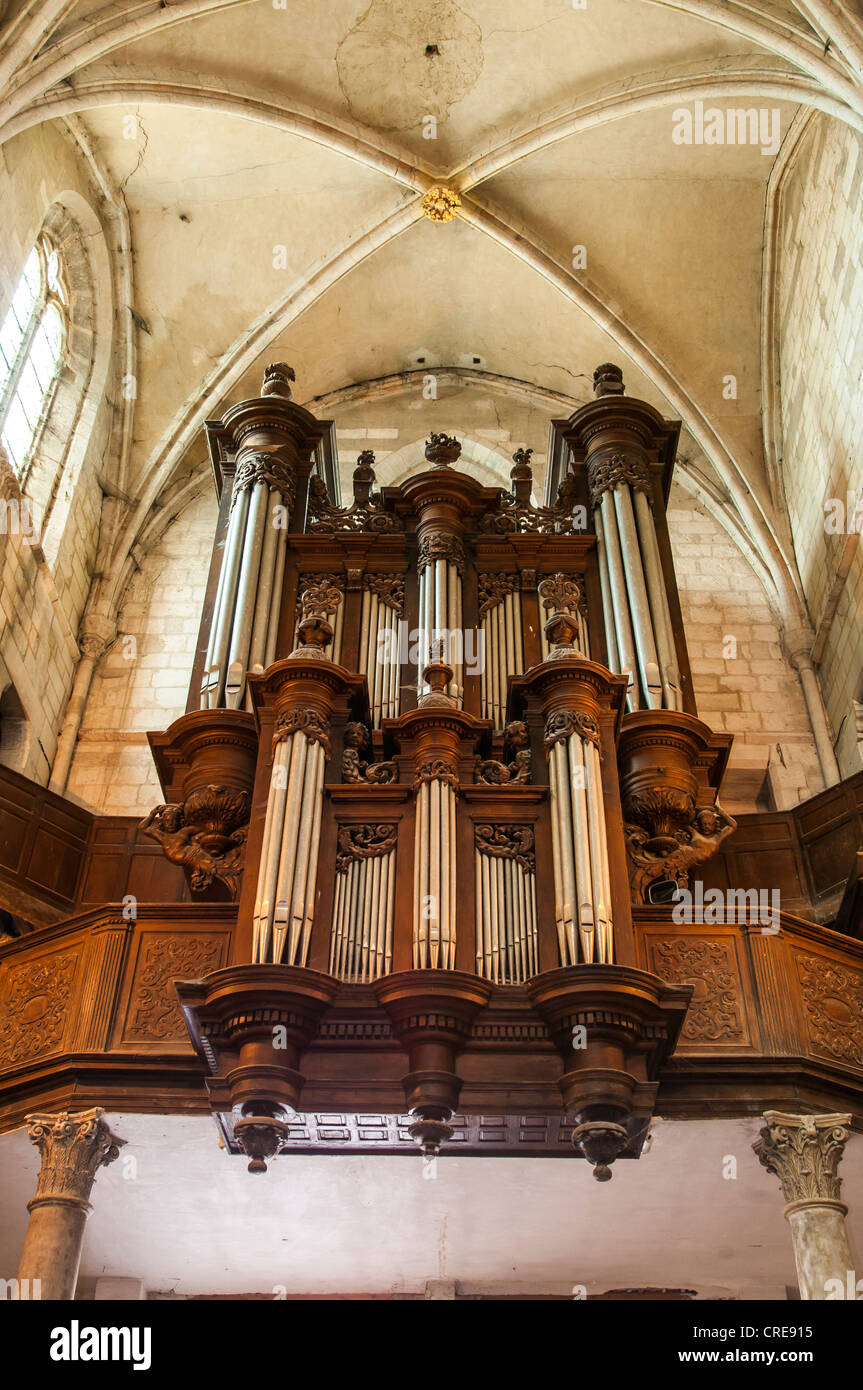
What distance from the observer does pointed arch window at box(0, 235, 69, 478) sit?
15805mm

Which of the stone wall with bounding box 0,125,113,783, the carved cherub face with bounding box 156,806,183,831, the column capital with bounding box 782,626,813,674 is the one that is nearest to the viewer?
the carved cherub face with bounding box 156,806,183,831

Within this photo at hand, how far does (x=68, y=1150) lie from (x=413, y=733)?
377 centimetres

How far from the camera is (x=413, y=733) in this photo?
34.8 ft

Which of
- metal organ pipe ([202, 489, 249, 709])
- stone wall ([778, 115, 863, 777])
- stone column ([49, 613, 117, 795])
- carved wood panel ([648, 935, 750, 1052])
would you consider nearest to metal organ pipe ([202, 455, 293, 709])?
metal organ pipe ([202, 489, 249, 709])

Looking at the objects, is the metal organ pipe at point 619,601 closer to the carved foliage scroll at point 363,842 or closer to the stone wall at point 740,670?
the carved foliage scroll at point 363,842

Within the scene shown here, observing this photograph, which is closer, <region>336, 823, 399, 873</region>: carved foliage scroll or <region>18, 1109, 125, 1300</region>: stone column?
<region>18, 1109, 125, 1300</region>: stone column

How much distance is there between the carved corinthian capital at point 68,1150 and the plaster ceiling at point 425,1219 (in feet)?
0.80

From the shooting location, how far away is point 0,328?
15.2 metres

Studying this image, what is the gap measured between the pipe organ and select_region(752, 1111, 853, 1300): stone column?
3.42 feet

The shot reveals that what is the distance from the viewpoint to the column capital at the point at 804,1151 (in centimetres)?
923

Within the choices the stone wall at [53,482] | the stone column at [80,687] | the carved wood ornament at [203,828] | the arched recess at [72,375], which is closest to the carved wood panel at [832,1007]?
the carved wood ornament at [203,828]

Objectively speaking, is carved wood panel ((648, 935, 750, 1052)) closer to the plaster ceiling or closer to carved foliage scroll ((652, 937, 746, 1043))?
carved foliage scroll ((652, 937, 746, 1043))

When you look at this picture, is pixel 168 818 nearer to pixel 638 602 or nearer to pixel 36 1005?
pixel 36 1005
